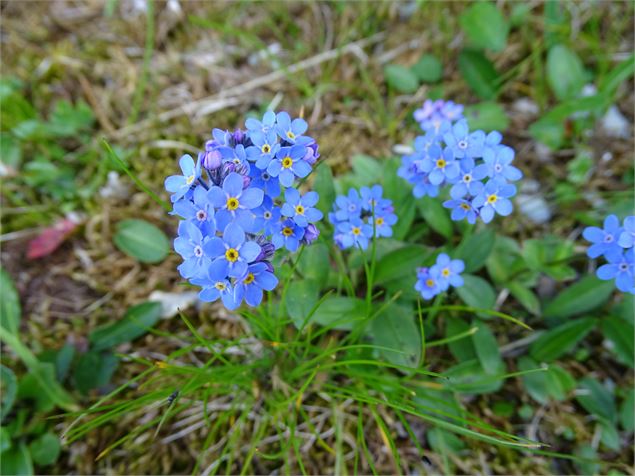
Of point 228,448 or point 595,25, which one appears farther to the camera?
point 595,25

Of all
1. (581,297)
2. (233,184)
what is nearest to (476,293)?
(581,297)

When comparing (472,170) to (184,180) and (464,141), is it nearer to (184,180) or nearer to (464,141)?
(464,141)

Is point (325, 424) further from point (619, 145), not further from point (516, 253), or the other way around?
point (619, 145)

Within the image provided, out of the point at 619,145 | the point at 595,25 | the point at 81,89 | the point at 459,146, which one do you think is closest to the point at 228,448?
the point at 459,146

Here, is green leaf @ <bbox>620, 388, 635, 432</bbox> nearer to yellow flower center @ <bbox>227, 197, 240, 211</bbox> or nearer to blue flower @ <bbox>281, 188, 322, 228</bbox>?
blue flower @ <bbox>281, 188, 322, 228</bbox>

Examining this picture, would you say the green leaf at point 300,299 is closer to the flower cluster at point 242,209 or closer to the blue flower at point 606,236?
the flower cluster at point 242,209

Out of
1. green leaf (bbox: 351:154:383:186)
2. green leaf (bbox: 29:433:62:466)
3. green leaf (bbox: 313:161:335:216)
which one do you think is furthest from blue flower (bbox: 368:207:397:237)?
green leaf (bbox: 29:433:62:466)
